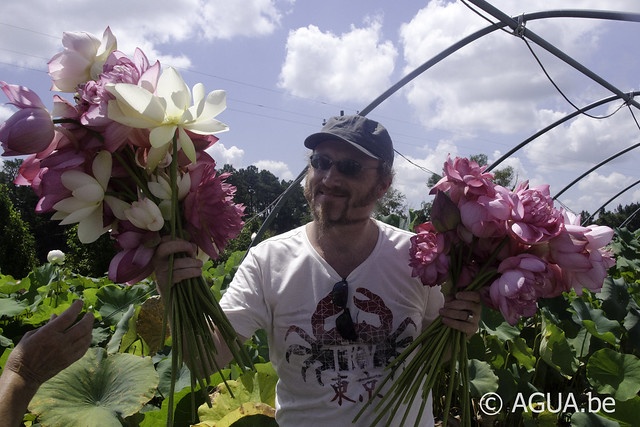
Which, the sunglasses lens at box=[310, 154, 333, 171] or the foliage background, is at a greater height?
the sunglasses lens at box=[310, 154, 333, 171]

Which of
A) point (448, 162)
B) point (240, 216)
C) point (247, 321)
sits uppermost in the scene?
point (448, 162)

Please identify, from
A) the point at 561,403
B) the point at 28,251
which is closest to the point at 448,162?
the point at 561,403

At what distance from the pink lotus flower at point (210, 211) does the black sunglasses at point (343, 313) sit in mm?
477

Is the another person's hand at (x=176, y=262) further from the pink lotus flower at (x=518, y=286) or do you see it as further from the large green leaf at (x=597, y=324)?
the large green leaf at (x=597, y=324)

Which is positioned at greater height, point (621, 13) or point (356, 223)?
point (621, 13)

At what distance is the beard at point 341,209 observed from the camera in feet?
6.06

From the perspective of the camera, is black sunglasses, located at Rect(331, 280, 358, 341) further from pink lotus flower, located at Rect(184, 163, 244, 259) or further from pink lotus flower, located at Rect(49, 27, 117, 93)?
pink lotus flower, located at Rect(49, 27, 117, 93)

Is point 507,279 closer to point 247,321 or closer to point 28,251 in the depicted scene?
point 247,321

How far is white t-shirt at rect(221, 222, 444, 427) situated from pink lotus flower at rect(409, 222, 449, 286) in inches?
10.8

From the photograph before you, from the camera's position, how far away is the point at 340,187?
6.06ft

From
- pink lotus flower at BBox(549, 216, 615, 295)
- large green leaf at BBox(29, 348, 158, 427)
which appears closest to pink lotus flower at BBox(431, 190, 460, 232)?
pink lotus flower at BBox(549, 216, 615, 295)

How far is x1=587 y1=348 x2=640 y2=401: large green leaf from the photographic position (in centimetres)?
293

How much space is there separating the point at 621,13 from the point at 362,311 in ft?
13.4

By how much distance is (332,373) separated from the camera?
1736mm
